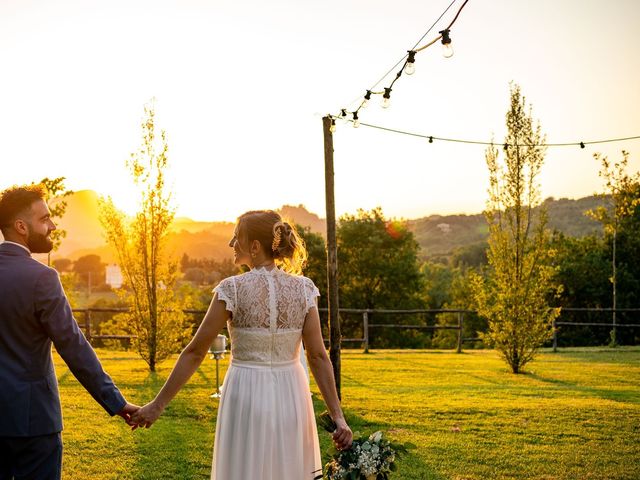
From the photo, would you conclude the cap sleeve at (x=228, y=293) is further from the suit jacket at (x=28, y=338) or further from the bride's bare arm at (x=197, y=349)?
the suit jacket at (x=28, y=338)

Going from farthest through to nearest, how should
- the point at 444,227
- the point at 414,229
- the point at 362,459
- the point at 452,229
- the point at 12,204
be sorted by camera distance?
1. the point at 444,227
2. the point at 452,229
3. the point at 414,229
4. the point at 362,459
5. the point at 12,204

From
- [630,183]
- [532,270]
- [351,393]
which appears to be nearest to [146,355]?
[351,393]

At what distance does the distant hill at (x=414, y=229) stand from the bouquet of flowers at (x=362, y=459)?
1570 inches

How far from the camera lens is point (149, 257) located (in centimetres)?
1630

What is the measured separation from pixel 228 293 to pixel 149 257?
13435 millimetres

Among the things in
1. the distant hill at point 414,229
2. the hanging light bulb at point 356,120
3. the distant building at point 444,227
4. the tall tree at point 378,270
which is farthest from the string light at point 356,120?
the distant building at point 444,227

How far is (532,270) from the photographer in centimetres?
1611

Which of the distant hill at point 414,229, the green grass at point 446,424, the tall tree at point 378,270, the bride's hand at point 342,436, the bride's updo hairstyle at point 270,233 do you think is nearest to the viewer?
the bride's updo hairstyle at point 270,233

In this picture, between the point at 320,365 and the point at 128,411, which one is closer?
the point at 320,365

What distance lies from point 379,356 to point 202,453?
13.9m

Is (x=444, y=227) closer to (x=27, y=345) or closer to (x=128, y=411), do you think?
(x=128, y=411)

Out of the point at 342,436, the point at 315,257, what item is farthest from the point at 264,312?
the point at 315,257

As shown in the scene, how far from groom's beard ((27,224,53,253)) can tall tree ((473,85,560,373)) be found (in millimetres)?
13592

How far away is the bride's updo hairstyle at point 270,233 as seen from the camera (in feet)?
11.2
